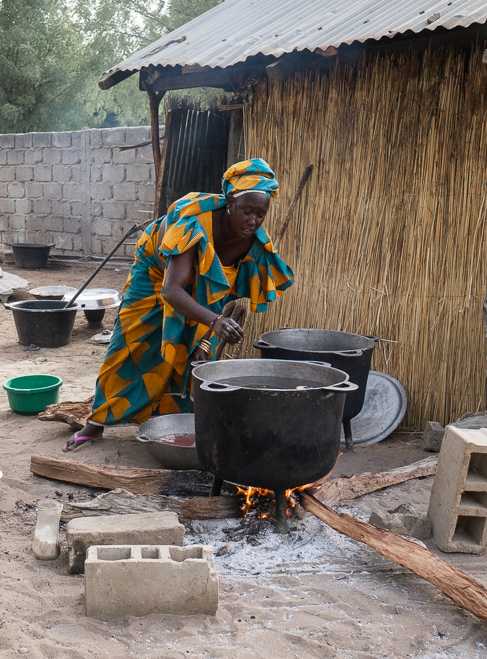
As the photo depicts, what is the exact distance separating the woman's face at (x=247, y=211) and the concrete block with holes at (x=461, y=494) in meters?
1.26

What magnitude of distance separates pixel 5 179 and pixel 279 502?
11.0 metres

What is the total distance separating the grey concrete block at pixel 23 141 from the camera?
11.4 meters

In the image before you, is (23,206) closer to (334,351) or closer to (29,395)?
(29,395)

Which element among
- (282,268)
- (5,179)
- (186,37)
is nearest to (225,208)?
(282,268)

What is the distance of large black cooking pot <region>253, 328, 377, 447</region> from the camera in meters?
3.28

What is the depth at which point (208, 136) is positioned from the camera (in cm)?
544

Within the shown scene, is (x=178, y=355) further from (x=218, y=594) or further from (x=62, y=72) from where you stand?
(x=62, y=72)

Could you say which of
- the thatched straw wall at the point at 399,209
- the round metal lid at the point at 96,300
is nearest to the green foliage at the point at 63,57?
the round metal lid at the point at 96,300

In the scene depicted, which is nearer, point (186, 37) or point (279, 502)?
point (279, 502)

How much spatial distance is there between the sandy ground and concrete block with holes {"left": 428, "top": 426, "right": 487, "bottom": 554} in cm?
8

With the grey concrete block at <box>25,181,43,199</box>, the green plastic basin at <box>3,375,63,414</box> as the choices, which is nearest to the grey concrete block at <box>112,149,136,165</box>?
the grey concrete block at <box>25,181,43,199</box>

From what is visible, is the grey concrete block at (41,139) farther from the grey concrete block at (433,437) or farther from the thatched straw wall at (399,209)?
the grey concrete block at (433,437)

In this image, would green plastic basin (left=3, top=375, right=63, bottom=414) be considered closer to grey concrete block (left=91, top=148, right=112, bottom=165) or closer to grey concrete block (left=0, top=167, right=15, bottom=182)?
Result: grey concrete block (left=91, top=148, right=112, bottom=165)

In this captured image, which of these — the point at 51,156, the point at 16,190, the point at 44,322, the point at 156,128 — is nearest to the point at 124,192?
the point at 51,156
